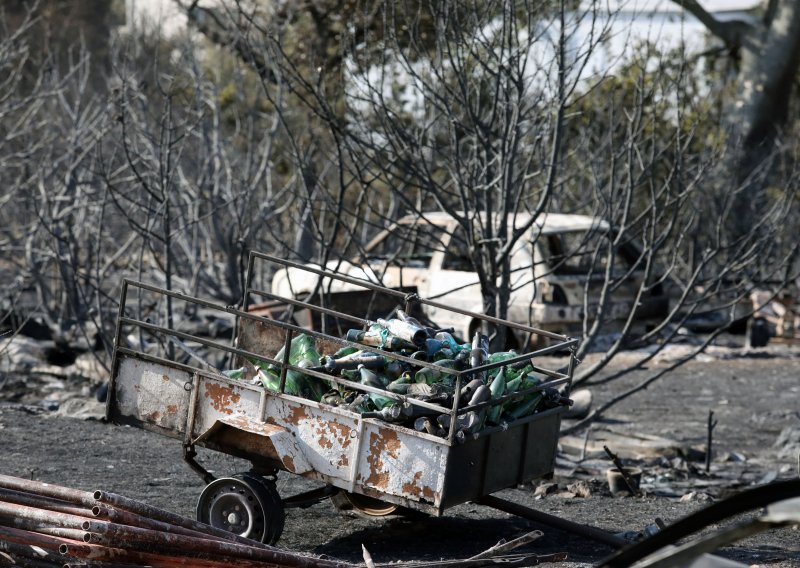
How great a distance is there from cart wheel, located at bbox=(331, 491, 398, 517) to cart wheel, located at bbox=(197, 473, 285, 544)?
68 cm

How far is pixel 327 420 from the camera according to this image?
5184 mm

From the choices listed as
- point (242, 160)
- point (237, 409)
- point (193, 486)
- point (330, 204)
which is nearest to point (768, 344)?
point (242, 160)

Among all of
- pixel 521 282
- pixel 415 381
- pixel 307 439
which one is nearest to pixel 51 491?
pixel 307 439

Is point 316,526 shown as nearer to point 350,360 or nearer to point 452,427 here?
point 350,360

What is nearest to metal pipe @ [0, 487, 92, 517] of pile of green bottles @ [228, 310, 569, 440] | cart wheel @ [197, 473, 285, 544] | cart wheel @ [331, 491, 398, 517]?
cart wheel @ [197, 473, 285, 544]

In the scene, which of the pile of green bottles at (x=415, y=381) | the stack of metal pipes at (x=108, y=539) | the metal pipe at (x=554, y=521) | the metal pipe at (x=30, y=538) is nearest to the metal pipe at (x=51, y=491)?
the stack of metal pipes at (x=108, y=539)

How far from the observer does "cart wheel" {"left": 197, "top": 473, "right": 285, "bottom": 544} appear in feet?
17.5

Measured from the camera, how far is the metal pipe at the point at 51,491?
464 centimetres

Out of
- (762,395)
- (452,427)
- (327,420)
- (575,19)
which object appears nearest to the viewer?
(452,427)

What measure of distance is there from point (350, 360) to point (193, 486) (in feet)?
6.57

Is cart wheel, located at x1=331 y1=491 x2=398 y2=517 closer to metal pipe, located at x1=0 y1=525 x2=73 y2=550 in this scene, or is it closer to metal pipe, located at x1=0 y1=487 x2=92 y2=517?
metal pipe, located at x1=0 y1=487 x2=92 y2=517

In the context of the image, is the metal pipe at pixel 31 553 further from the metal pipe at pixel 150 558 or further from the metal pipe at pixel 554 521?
the metal pipe at pixel 554 521

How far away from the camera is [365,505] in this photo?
6129 mm

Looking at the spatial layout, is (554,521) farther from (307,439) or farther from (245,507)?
(245,507)
